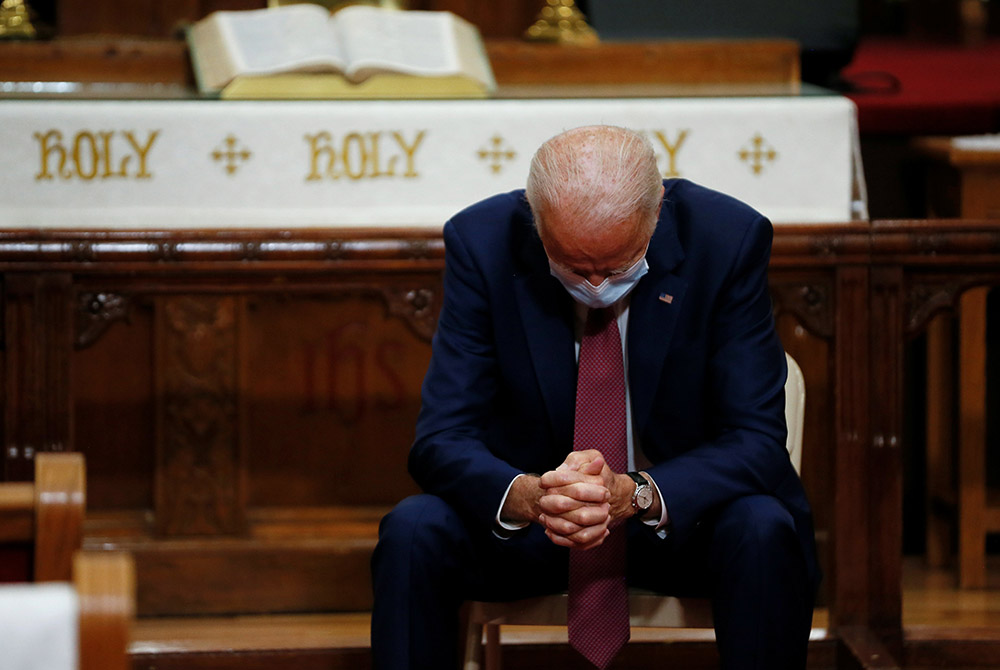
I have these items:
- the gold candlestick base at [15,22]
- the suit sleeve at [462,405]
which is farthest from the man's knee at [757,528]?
the gold candlestick base at [15,22]

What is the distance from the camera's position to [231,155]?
272cm

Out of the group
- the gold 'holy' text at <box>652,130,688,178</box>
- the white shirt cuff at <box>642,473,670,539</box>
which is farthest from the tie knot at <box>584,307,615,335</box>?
the gold 'holy' text at <box>652,130,688,178</box>

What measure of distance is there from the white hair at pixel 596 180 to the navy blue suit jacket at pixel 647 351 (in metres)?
0.16

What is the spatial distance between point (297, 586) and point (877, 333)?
1375mm

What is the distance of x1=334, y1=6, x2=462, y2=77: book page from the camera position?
115 inches

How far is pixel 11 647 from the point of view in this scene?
2.92ft

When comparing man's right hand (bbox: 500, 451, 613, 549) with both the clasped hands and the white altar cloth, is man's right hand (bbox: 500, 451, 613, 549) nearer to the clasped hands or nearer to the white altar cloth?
the clasped hands

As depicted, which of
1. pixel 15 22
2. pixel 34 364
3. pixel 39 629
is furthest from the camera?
pixel 15 22

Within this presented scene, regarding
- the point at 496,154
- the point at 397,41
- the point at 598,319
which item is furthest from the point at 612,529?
the point at 397,41

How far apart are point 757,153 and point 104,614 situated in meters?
2.06

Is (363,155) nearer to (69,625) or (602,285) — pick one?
(602,285)

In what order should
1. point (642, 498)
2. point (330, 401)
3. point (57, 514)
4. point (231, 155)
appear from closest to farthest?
point (57, 514)
point (642, 498)
point (231, 155)
point (330, 401)

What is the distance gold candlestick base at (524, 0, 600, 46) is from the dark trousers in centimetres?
173

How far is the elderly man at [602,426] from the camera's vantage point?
2.01m
